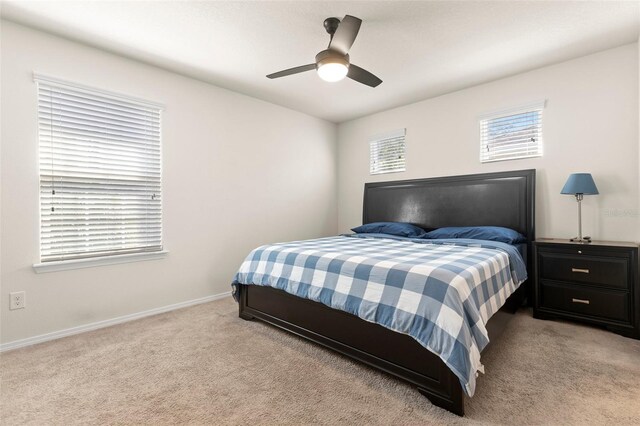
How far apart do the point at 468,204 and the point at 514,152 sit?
772 millimetres

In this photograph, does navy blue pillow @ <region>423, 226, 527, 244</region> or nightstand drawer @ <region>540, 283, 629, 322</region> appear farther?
navy blue pillow @ <region>423, 226, 527, 244</region>

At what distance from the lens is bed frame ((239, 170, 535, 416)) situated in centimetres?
176

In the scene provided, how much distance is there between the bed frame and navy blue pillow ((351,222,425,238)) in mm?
280

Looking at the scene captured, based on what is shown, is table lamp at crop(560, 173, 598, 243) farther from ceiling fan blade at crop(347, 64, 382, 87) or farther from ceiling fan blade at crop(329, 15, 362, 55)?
ceiling fan blade at crop(329, 15, 362, 55)

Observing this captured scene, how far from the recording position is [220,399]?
176 centimetres

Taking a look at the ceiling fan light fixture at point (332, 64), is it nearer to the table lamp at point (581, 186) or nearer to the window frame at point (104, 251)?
the window frame at point (104, 251)

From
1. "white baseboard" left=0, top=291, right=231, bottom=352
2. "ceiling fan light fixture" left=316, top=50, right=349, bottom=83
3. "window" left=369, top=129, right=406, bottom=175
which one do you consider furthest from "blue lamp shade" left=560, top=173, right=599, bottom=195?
"white baseboard" left=0, top=291, right=231, bottom=352

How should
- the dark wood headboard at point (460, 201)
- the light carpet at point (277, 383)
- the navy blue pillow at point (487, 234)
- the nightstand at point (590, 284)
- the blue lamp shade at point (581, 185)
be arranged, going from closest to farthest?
the light carpet at point (277, 383), the nightstand at point (590, 284), the blue lamp shade at point (581, 185), the navy blue pillow at point (487, 234), the dark wood headboard at point (460, 201)

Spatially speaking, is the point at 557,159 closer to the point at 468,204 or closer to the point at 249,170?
the point at 468,204

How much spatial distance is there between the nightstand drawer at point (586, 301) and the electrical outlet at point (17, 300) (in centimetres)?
455

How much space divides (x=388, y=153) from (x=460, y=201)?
1.38m

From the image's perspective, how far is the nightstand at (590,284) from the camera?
2533 millimetres

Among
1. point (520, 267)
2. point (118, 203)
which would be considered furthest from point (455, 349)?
point (118, 203)

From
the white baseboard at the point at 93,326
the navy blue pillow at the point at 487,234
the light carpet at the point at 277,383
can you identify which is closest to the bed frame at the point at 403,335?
the light carpet at the point at 277,383
